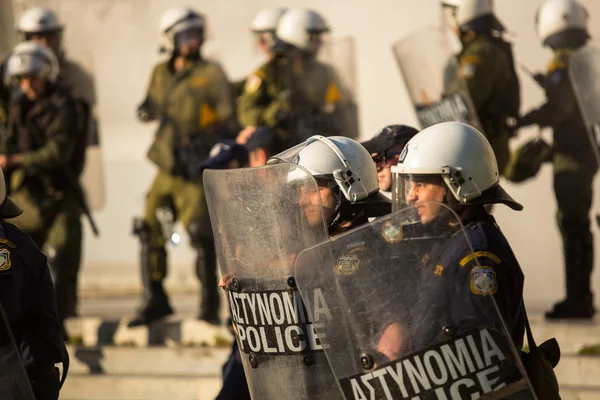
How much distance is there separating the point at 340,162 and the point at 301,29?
4.23 m

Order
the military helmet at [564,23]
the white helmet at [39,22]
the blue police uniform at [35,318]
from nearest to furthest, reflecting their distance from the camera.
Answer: the blue police uniform at [35,318] < the military helmet at [564,23] < the white helmet at [39,22]

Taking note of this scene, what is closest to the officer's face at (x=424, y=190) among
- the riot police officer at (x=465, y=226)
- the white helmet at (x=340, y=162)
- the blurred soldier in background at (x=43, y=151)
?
the riot police officer at (x=465, y=226)

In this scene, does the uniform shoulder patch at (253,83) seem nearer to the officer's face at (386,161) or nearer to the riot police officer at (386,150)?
the riot police officer at (386,150)

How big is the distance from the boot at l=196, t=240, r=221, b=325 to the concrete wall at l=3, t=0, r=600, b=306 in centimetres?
159

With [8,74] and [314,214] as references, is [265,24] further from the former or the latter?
[314,214]

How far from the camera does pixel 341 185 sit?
4.03 metres

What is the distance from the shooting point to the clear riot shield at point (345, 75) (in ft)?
26.9

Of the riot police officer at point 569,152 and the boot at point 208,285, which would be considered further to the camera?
the boot at point 208,285

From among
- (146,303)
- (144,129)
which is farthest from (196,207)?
(144,129)

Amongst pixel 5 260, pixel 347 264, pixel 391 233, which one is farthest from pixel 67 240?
pixel 391 233

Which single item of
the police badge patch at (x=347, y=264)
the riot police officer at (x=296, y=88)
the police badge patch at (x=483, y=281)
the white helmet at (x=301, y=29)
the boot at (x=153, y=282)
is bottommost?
the boot at (x=153, y=282)

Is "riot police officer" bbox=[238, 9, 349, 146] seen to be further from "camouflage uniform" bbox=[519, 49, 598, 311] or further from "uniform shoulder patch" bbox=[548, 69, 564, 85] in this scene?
"uniform shoulder patch" bbox=[548, 69, 564, 85]

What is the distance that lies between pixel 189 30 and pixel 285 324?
196 inches

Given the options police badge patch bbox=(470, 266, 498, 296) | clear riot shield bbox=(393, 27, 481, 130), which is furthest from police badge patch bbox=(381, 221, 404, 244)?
clear riot shield bbox=(393, 27, 481, 130)
